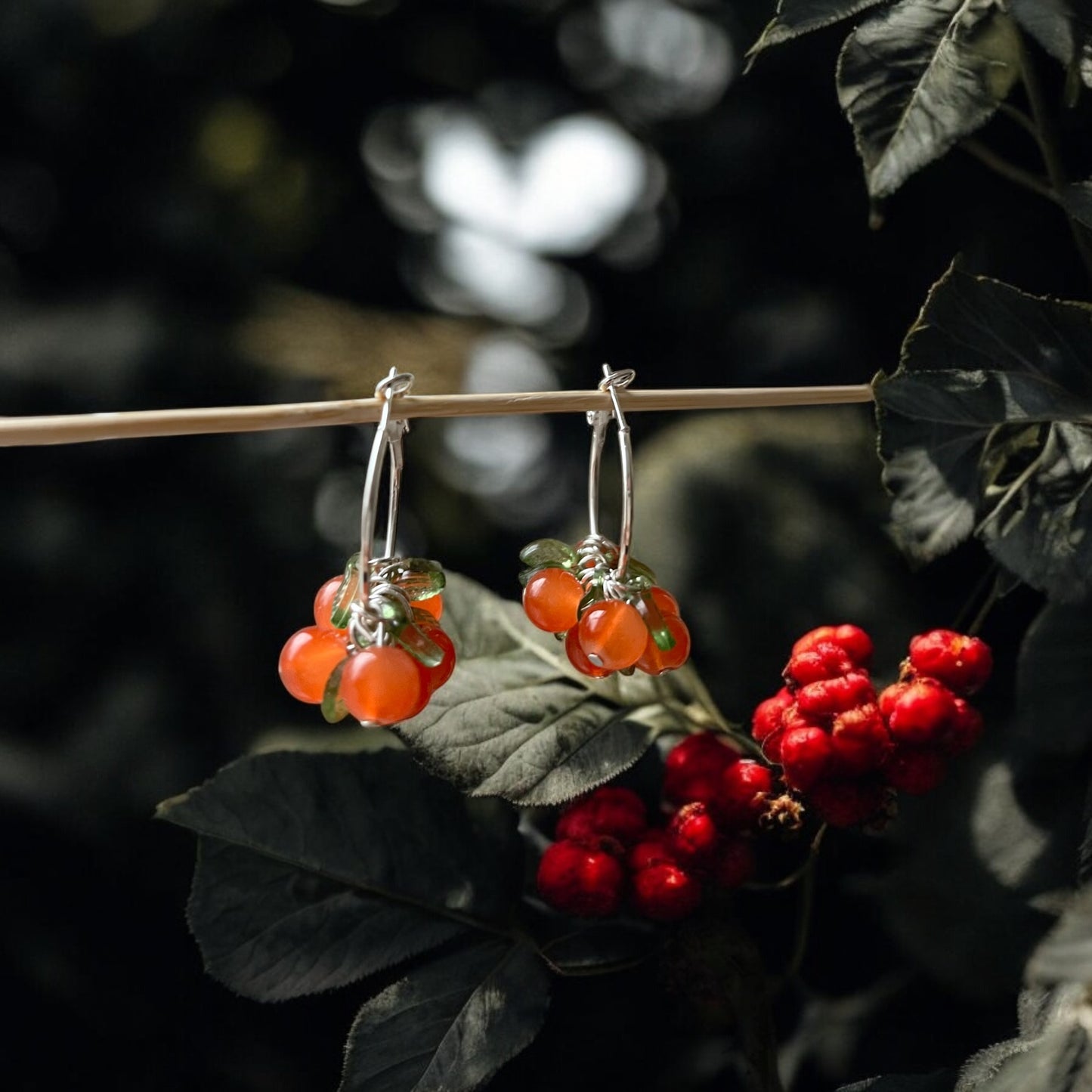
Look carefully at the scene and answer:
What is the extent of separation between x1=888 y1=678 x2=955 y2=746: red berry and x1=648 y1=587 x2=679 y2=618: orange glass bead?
10cm

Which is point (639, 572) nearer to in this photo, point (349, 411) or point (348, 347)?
point (349, 411)

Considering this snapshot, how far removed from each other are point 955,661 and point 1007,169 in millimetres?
232

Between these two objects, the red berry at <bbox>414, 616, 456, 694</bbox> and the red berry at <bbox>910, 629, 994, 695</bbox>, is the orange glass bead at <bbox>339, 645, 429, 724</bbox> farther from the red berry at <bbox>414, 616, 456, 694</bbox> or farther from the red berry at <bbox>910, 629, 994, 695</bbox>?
the red berry at <bbox>910, 629, 994, 695</bbox>

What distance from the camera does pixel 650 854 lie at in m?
0.52

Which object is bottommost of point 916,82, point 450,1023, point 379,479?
point 450,1023

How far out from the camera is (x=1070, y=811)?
0.53 metres

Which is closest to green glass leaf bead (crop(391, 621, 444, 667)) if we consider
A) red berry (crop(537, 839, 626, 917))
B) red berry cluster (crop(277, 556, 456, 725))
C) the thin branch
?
red berry cluster (crop(277, 556, 456, 725))

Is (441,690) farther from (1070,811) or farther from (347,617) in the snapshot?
(1070,811)

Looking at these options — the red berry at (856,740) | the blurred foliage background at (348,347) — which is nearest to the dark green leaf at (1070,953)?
the red berry at (856,740)

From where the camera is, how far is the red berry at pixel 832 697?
0.49 meters

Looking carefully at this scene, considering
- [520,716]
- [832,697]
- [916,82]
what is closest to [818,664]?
[832,697]

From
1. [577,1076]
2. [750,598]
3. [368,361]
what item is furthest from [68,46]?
[577,1076]

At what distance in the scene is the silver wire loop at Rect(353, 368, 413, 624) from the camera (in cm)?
42

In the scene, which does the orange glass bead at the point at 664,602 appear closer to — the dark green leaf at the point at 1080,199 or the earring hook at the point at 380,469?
the earring hook at the point at 380,469
